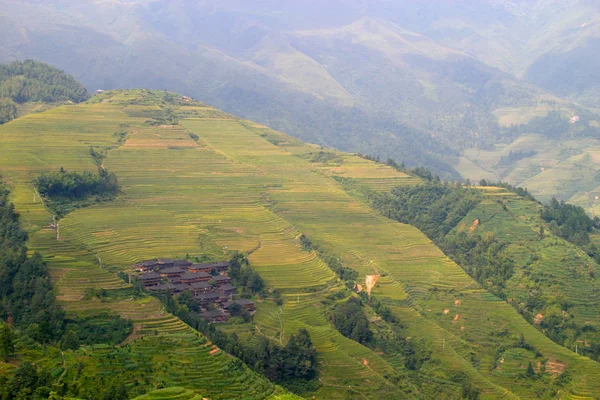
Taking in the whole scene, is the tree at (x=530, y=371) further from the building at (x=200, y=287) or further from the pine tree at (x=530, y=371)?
the building at (x=200, y=287)

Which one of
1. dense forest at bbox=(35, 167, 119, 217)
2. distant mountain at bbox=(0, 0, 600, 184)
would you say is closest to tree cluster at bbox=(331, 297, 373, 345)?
dense forest at bbox=(35, 167, 119, 217)

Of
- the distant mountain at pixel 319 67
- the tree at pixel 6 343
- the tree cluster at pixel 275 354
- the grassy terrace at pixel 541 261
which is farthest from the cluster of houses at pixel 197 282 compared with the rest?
the distant mountain at pixel 319 67

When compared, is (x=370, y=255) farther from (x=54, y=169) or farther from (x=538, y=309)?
(x=54, y=169)

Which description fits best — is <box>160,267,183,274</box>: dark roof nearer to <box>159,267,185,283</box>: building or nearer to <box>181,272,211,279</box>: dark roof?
<box>159,267,185,283</box>: building

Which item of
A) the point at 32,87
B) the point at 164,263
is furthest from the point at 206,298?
the point at 32,87

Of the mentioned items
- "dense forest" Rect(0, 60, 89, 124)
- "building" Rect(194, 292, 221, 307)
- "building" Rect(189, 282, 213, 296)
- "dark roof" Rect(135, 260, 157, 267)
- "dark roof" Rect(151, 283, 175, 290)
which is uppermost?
"dense forest" Rect(0, 60, 89, 124)

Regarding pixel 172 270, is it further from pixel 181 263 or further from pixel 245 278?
pixel 245 278
